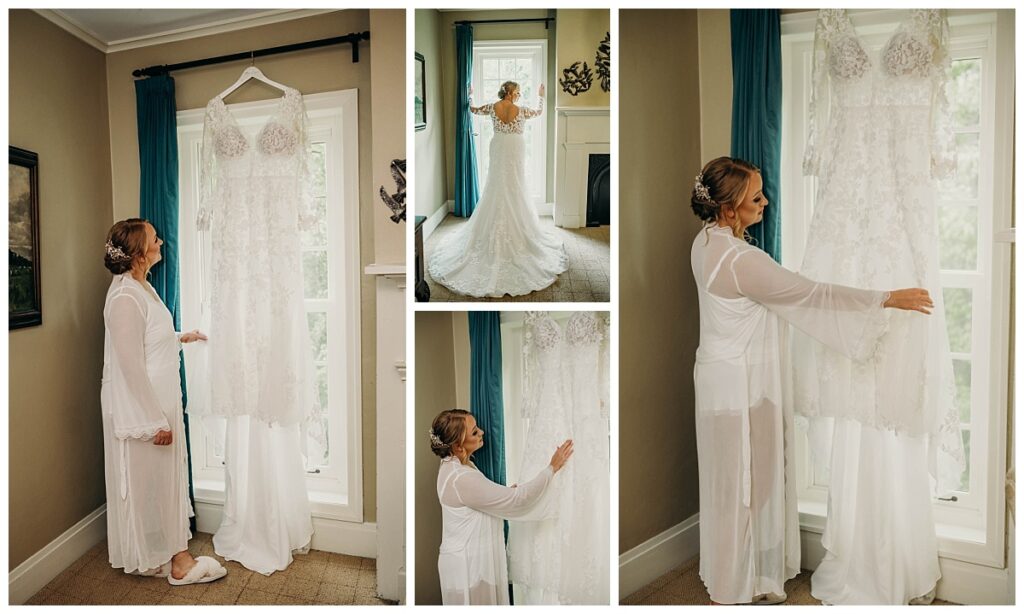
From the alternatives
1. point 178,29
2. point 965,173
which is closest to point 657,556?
point 965,173

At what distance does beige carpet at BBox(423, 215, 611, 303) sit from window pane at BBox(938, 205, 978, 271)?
121 cm

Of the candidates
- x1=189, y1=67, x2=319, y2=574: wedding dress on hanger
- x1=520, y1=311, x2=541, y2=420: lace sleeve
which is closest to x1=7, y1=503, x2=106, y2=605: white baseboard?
x1=189, y1=67, x2=319, y2=574: wedding dress on hanger

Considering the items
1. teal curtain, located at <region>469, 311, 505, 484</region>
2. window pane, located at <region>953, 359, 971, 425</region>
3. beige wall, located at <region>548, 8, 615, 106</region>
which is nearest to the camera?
beige wall, located at <region>548, 8, 615, 106</region>

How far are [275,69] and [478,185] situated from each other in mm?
1218

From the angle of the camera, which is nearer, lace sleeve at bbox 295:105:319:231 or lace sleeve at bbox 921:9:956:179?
lace sleeve at bbox 921:9:956:179

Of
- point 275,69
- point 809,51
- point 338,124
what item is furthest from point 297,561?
point 809,51

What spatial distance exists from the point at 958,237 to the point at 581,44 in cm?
141

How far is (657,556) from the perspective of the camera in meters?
2.25

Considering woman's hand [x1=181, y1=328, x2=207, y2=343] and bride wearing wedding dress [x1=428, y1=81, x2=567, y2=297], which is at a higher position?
bride wearing wedding dress [x1=428, y1=81, x2=567, y2=297]

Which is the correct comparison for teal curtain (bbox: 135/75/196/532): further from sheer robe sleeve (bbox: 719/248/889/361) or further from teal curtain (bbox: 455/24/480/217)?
sheer robe sleeve (bbox: 719/248/889/361)

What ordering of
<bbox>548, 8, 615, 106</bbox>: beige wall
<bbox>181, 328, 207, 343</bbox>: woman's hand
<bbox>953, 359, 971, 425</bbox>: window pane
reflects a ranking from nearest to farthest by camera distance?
<bbox>548, 8, 615, 106</bbox>: beige wall
<bbox>953, 359, 971, 425</bbox>: window pane
<bbox>181, 328, 207, 343</bbox>: woman's hand

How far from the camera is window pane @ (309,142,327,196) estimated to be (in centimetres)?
224

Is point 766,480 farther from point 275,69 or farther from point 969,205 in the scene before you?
point 275,69

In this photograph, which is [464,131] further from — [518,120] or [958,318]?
[958,318]
